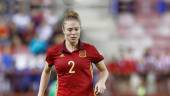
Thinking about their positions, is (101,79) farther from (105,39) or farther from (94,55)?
(105,39)

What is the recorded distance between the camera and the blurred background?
17516 mm

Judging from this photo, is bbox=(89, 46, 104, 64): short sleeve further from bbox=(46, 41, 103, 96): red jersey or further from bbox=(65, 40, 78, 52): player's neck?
bbox=(65, 40, 78, 52): player's neck

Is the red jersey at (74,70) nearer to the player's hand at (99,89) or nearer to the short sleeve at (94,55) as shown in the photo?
the short sleeve at (94,55)

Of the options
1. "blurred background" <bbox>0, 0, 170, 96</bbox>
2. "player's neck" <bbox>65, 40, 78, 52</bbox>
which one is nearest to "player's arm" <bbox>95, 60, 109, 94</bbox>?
"player's neck" <bbox>65, 40, 78, 52</bbox>

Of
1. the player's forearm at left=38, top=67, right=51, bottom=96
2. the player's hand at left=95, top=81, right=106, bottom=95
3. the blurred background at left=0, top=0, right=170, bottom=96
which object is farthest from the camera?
the blurred background at left=0, top=0, right=170, bottom=96

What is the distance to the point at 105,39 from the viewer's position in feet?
67.7

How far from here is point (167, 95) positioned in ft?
57.9

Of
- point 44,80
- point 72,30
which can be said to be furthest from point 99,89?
point 44,80

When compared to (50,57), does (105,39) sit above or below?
below

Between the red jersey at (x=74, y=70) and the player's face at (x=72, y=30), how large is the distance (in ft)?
0.61

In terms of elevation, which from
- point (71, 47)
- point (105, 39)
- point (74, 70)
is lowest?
point (105, 39)

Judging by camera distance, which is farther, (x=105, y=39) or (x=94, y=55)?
(x=105, y=39)

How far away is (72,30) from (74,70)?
0.43 metres

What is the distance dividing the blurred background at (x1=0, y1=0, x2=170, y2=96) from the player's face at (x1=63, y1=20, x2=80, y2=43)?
26.3 feet
